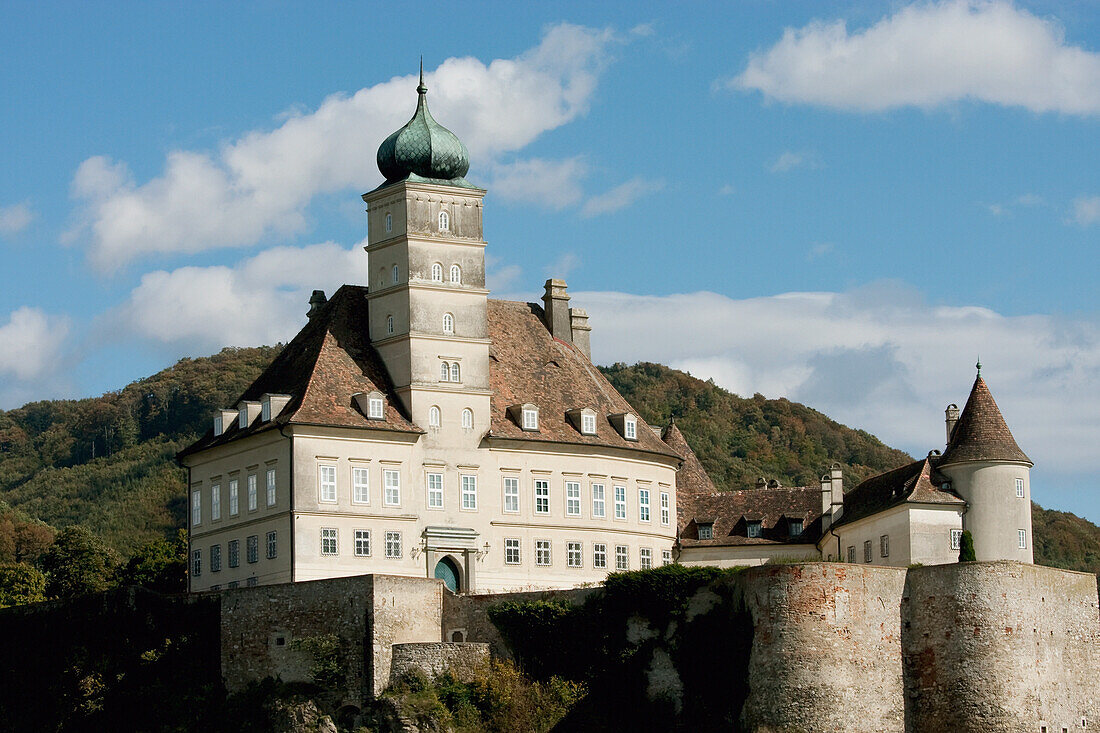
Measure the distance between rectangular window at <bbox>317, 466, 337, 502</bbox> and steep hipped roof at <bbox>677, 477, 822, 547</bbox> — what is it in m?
15.0

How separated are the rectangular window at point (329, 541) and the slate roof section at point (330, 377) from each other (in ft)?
11.7

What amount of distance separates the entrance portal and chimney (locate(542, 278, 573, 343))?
12.6m

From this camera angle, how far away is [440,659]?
65.0 meters

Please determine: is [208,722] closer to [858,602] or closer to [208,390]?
[858,602]

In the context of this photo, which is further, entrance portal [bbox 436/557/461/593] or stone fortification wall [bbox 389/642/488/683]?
entrance portal [bbox 436/557/461/593]

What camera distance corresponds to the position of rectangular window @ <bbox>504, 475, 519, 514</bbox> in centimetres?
7425

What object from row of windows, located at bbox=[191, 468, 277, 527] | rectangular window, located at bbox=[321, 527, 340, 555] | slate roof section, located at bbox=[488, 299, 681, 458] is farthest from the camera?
slate roof section, located at bbox=[488, 299, 681, 458]

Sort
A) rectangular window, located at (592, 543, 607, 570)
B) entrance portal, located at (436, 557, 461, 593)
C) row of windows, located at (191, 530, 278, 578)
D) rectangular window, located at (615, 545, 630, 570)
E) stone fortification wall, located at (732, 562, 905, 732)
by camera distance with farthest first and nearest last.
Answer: rectangular window, located at (615, 545, 630, 570) < rectangular window, located at (592, 543, 607, 570) < entrance portal, located at (436, 557, 461, 593) < row of windows, located at (191, 530, 278, 578) < stone fortification wall, located at (732, 562, 905, 732)

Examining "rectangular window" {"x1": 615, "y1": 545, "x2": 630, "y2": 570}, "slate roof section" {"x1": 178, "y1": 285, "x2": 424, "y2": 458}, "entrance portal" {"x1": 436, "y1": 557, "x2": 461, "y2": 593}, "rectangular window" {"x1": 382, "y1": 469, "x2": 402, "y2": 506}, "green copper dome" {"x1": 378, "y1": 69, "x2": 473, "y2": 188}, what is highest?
"green copper dome" {"x1": 378, "y1": 69, "x2": 473, "y2": 188}

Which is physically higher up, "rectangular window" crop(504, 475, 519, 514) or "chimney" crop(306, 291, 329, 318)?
"chimney" crop(306, 291, 329, 318)

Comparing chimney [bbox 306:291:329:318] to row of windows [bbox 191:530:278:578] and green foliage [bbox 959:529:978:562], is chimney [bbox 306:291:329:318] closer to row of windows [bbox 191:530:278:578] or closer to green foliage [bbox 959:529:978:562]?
row of windows [bbox 191:530:278:578]

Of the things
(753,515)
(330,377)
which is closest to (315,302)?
(330,377)

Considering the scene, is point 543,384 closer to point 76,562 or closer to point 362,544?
point 362,544

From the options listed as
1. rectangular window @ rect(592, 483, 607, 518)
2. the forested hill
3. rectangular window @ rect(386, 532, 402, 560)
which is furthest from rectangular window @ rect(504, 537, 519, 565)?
the forested hill
